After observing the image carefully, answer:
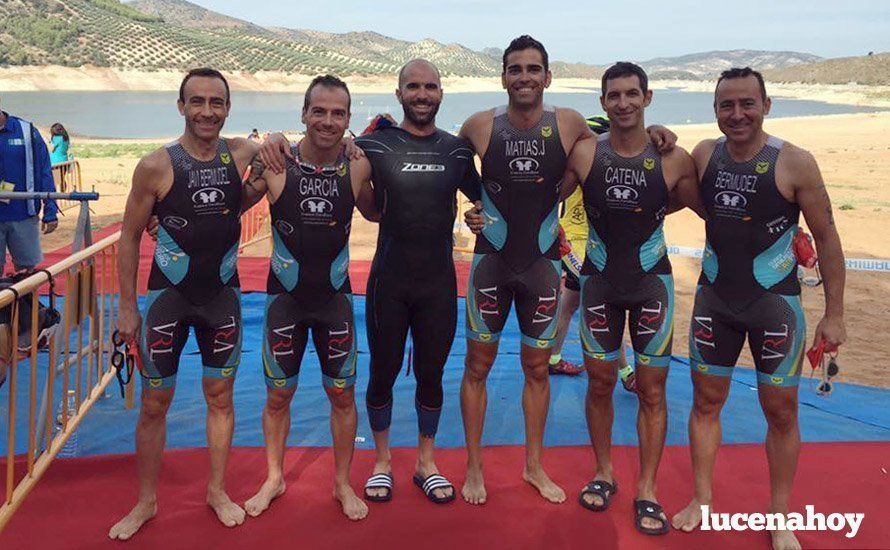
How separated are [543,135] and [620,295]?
924 millimetres

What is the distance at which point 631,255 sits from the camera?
3.63 meters

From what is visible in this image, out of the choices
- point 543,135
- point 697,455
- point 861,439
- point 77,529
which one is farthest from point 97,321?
point 861,439

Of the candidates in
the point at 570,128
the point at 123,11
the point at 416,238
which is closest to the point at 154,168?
the point at 416,238

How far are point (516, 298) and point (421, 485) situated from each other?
44.7 inches

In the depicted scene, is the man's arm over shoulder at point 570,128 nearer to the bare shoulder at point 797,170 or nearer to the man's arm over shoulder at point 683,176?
the man's arm over shoulder at point 683,176

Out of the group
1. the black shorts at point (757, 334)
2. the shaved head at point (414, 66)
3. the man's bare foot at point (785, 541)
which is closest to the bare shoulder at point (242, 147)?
the shaved head at point (414, 66)

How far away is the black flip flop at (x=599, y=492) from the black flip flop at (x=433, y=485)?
2.27ft

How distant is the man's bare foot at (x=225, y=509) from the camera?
3.45 meters

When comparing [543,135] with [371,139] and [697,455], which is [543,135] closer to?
[371,139]

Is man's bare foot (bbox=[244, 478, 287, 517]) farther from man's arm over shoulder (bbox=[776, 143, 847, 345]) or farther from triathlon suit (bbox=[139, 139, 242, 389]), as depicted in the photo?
man's arm over shoulder (bbox=[776, 143, 847, 345])

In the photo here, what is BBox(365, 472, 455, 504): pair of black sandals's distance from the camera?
3721mm

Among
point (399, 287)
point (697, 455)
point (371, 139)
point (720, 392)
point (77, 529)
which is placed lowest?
point (77, 529)

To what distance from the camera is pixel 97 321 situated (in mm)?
4445

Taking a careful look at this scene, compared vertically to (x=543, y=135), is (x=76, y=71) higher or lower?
higher
